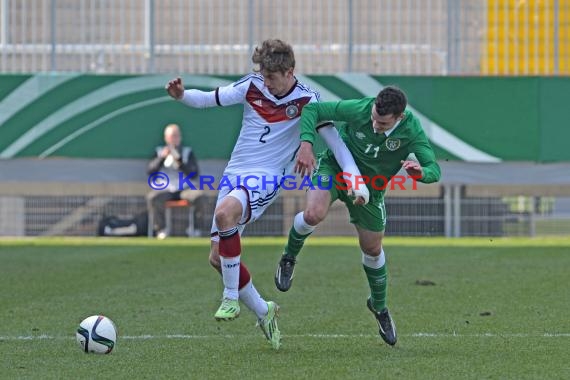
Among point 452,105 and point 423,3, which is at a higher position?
point 423,3

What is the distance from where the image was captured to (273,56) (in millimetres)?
8398

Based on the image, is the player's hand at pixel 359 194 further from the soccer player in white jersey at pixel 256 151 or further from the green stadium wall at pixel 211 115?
the green stadium wall at pixel 211 115

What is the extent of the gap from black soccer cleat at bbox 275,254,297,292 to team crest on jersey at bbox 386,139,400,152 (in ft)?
3.86

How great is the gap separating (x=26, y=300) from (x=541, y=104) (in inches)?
387

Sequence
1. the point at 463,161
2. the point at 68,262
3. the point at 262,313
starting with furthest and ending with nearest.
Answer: the point at 463,161
the point at 68,262
the point at 262,313

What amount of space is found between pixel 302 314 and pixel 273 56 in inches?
106

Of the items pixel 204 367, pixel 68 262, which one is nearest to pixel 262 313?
pixel 204 367

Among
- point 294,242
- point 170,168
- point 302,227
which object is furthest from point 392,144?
point 170,168

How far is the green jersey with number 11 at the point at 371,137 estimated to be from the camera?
848 cm

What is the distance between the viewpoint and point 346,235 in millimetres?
19984

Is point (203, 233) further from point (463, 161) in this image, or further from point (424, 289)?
point (424, 289)

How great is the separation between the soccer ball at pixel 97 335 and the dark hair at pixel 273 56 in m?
1.98

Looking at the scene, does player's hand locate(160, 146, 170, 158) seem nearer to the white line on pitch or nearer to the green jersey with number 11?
the white line on pitch

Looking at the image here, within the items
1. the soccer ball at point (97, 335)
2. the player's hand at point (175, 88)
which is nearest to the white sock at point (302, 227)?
the player's hand at point (175, 88)
